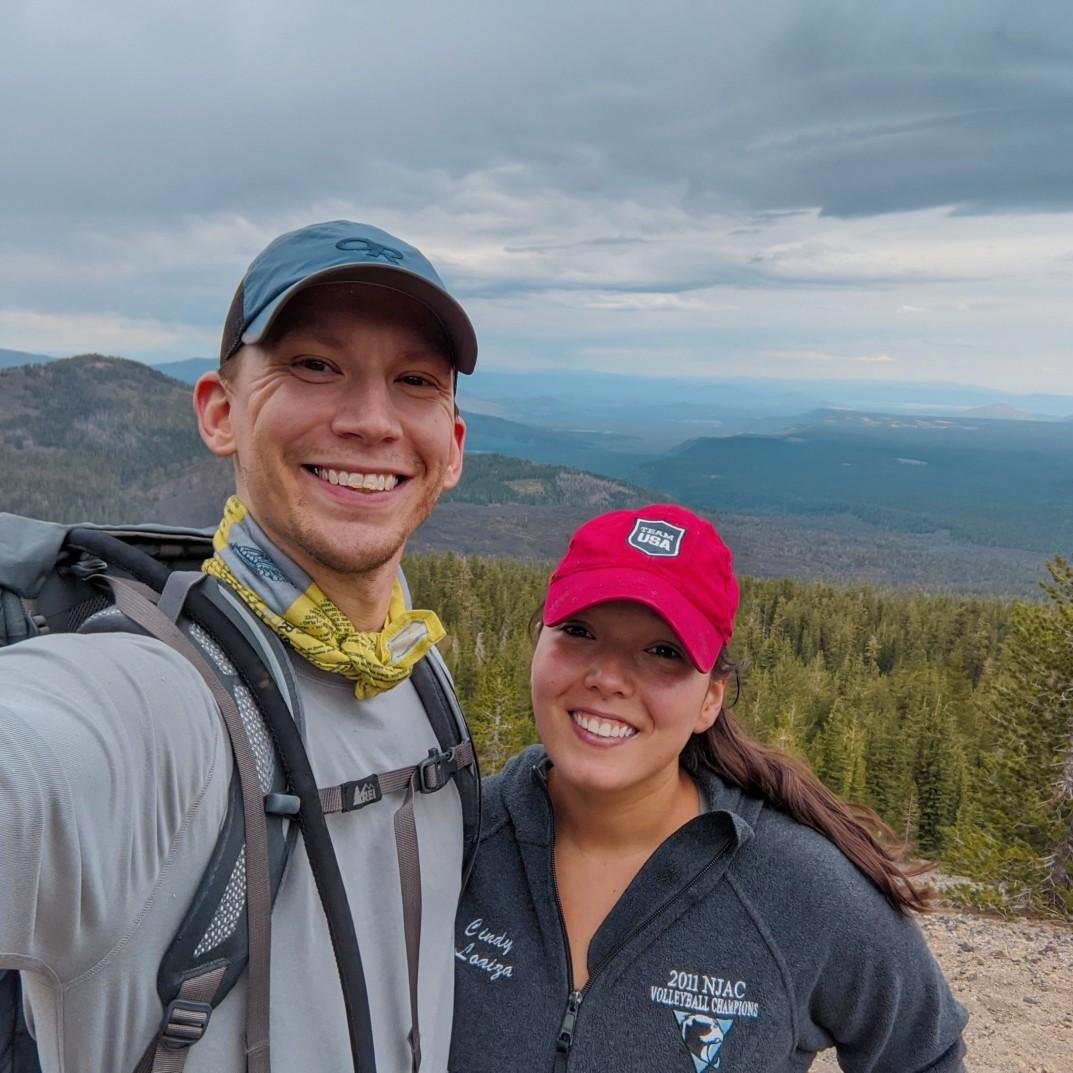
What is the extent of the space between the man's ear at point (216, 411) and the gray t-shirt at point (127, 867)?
107cm

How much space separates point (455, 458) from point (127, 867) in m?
1.79

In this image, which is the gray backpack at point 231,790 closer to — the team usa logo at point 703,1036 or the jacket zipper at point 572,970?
the jacket zipper at point 572,970

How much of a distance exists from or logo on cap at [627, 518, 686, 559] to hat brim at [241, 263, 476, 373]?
892 mm

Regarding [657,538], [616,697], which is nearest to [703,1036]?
[616,697]

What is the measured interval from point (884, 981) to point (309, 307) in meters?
2.79

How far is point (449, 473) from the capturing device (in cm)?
300

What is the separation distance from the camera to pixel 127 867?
1.63 metres

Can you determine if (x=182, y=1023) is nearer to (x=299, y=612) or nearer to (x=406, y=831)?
(x=406, y=831)

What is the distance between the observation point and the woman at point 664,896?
2771 mm

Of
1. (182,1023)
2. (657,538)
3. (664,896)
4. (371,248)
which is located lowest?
(664,896)

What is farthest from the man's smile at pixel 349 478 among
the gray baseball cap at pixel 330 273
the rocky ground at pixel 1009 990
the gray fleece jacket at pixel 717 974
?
the rocky ground at pixel 1009 990

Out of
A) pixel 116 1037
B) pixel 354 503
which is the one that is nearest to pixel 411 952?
pixel 116 1037

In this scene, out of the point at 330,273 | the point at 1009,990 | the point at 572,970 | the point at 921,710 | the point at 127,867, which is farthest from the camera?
the point at 921,710

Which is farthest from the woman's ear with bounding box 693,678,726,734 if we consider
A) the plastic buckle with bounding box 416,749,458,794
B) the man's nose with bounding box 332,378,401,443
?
the man's nose with bounding box 332,378,401,443
